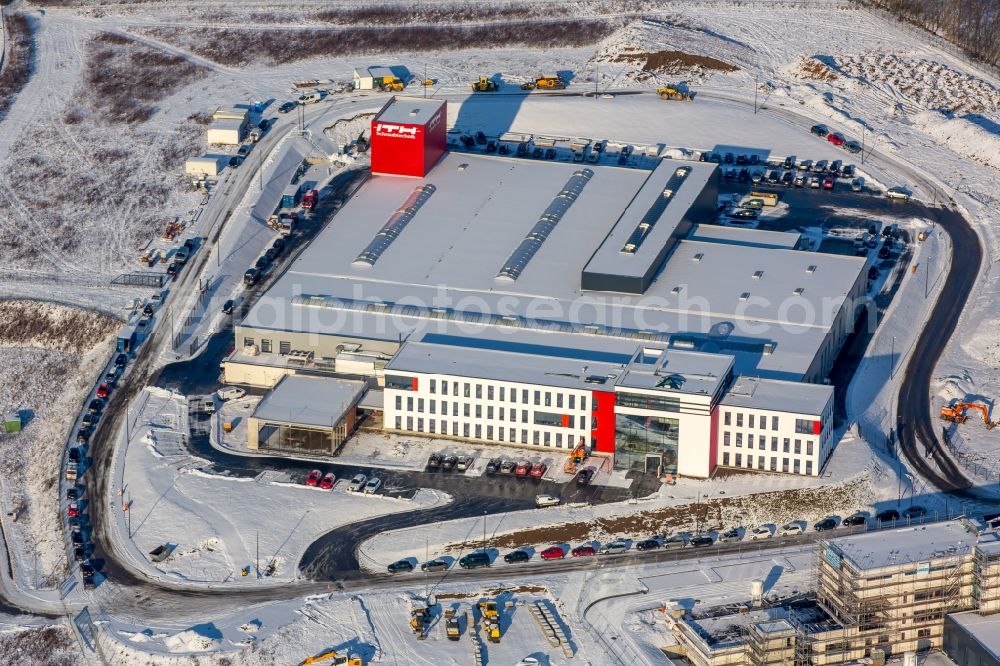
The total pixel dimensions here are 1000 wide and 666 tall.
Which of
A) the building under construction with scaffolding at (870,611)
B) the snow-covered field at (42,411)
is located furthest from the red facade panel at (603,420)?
the snow-covered field at (42,411)

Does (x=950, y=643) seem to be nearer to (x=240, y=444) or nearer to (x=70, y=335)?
(x=240, y=444)

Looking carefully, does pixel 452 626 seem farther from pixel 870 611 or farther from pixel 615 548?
pixel 870 611

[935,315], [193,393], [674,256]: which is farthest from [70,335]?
[935,315]

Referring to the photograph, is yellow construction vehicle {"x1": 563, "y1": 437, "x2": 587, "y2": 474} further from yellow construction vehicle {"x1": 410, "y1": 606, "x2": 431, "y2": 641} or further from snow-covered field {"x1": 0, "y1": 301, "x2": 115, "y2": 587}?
snow-covered field {"x1": 0, "y1": 301, "x2": 115, "y2": 587}

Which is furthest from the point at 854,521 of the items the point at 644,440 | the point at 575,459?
the point at 575,459

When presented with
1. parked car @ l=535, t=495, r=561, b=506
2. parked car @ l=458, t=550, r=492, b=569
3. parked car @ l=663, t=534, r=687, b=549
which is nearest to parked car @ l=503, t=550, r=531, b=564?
parked car @ l=458, t=550, r=492, b=569
